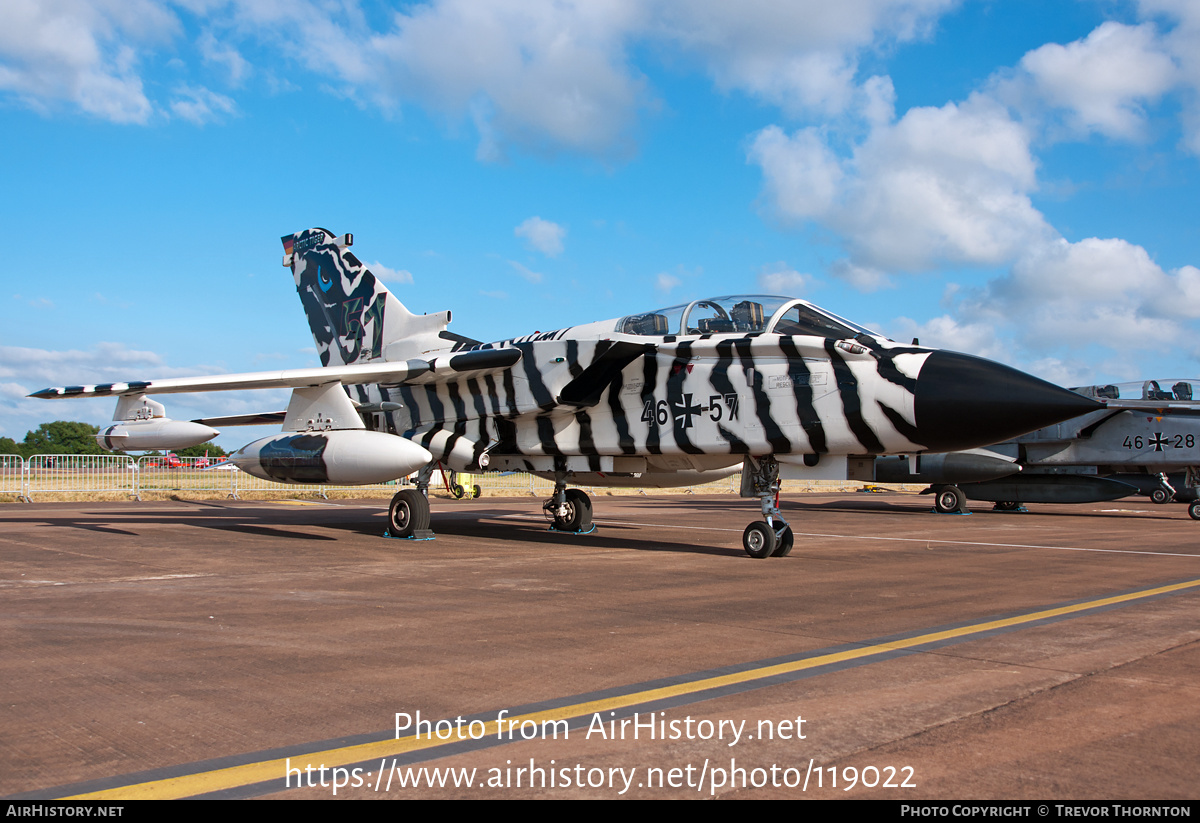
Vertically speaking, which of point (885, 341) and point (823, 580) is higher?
point (885, 341)

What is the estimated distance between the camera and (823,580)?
8.68 meters

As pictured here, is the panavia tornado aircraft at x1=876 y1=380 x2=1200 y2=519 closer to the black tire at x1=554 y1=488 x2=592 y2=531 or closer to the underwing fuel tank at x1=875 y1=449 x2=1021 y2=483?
the underwing fuel tank at x1=875 y1=449 x2=1021 y2=483

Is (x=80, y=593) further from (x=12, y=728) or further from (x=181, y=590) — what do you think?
(x=12, y=728)

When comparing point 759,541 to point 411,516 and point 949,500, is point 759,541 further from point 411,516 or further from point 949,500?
point 949,500

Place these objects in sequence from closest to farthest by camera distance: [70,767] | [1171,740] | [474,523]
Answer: [70,767]
[1171,740]
[474,523]

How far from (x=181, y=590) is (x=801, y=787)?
6384 mm

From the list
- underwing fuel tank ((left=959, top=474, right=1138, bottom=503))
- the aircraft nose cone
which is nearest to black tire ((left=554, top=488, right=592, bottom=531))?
the aircraft nose cone

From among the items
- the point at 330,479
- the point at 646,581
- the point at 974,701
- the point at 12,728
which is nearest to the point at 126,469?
the point at 330,479

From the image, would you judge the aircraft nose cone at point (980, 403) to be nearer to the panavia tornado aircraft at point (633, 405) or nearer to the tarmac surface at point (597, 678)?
the panavia tornado aircraft at point (633, 405)

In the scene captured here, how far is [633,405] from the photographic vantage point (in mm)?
11633

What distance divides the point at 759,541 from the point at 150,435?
9.64 m

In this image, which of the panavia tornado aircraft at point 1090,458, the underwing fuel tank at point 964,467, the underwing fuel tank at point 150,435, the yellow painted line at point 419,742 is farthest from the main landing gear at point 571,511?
the panavia tornado aircraft at point 1090,458

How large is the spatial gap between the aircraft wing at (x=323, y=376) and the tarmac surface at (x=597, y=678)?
308 centimetres

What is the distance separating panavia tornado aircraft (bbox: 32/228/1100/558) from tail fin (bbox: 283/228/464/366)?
0.06 metres
